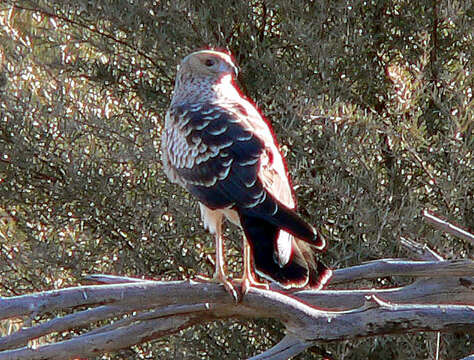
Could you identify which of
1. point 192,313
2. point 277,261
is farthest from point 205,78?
point 192,313

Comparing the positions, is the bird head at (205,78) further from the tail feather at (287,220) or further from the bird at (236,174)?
the tail feather at (287,220)

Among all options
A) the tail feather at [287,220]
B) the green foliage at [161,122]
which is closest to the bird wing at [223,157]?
the tail feather at [287,220]

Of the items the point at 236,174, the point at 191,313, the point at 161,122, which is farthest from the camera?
the point at 161,122

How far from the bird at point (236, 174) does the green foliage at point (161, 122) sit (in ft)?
1.87

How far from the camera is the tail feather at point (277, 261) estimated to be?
2484 millimetres

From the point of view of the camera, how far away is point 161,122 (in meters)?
4.41

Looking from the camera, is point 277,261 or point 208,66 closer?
point 277,261

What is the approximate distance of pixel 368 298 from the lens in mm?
2189

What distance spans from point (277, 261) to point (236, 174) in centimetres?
41

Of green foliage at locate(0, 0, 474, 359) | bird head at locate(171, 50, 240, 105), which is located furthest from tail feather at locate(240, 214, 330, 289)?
green foliage at locate(0, 0, 474, 359)

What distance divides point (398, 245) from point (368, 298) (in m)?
1.73

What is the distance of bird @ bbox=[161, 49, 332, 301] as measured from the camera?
2.51 metres

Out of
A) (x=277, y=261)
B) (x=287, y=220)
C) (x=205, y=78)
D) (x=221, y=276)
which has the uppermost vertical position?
(x=205, y=78)

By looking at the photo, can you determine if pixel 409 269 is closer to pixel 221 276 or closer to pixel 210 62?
pixel 221 276
